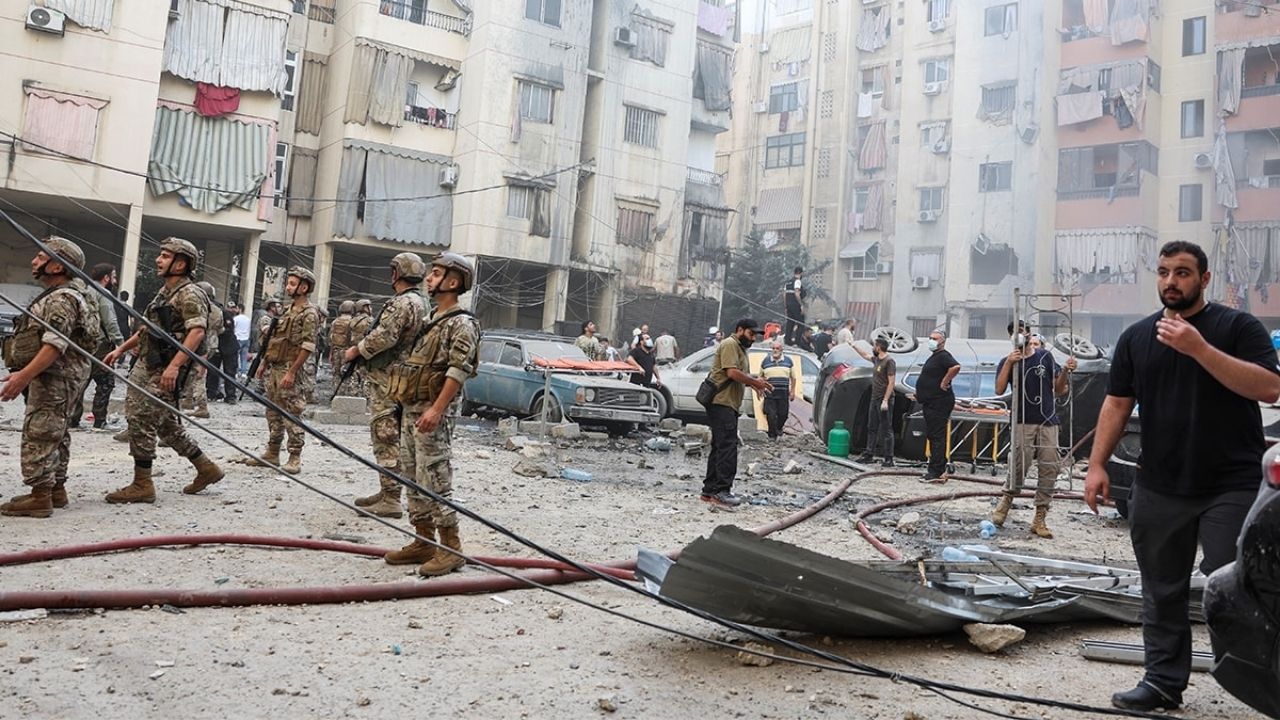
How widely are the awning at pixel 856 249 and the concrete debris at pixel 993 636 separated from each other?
38.0 metres

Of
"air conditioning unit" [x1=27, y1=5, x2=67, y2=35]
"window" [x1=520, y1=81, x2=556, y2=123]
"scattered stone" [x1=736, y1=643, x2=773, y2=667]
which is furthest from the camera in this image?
"window" [x1=520, y1=81, x2=556, y2=123]

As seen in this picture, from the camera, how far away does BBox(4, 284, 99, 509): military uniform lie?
221 inches

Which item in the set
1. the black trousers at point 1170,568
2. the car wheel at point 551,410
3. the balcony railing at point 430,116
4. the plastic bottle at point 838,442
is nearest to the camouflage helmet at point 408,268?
the black trousers at point 1170,568

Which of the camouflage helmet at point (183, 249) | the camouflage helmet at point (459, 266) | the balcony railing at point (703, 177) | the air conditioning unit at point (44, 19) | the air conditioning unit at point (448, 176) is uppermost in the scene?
the balcony railing at point (703, 177)

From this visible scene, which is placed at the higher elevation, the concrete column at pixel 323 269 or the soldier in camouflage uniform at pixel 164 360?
the concrete column at pixel 323 269

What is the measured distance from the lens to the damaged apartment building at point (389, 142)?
75.5ft

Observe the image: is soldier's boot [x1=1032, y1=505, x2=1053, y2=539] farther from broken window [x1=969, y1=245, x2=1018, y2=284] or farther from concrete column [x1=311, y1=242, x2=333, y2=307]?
broken window [x1=969, y1=245, x2=1018, y2=284]

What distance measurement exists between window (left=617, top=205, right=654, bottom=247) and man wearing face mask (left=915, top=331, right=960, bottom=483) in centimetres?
2102

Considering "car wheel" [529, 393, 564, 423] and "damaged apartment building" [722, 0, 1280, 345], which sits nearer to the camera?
"car wheel" [529, 393, 564, 423]

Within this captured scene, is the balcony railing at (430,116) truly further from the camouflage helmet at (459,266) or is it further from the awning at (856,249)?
the camouflage helmet at (459,266)

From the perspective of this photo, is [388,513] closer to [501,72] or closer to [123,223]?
[123,223]

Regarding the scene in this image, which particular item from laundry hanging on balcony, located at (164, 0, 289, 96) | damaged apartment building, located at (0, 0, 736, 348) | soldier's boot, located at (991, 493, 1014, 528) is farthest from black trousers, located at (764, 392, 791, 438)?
laundry hanging on balcony, located at (164, 0, 289, 96)

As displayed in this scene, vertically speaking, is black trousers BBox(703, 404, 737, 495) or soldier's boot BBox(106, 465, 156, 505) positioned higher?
black trousers BBox(703, 404, 737, 495)

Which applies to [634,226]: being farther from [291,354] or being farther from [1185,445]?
[1185,445]
